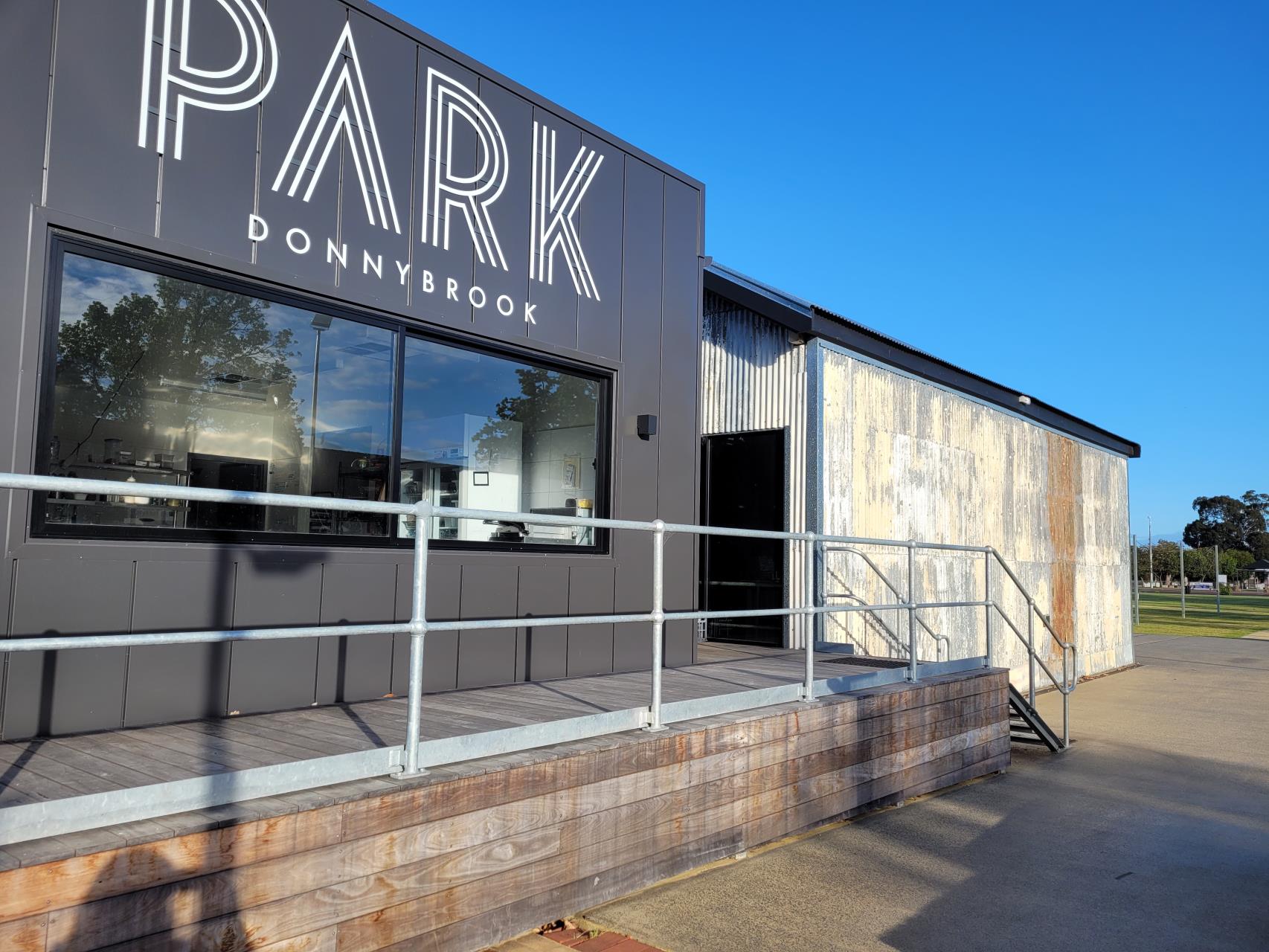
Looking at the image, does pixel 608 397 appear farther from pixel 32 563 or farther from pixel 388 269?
pixel 32 563

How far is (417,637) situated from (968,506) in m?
10.3

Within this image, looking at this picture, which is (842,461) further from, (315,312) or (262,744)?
(262,744)

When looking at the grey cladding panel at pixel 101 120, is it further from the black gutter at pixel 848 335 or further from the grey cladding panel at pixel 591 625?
the black gutter at pixel 848 335

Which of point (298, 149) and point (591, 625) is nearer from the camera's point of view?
point (298, 149)

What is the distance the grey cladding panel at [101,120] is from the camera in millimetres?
4172

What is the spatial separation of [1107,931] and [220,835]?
12.8 ft

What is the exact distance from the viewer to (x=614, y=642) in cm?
680

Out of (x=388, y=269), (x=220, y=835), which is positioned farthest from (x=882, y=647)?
(x=220, y=835)

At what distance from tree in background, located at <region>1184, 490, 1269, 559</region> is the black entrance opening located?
101055 millimetres

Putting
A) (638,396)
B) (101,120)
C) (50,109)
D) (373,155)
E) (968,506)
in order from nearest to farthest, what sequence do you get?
(50,109)
(101,120)
(373,155)
(638,396)
(968,506)

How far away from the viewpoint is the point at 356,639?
5.13m

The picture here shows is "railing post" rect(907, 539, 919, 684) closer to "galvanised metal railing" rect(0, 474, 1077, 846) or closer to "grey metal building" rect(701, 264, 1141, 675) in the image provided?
"galvanised metal railing" rect(0, 474, 1077, 846)

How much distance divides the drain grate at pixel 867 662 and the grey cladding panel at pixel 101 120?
590cm

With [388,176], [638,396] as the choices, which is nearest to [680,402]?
[638,396]
